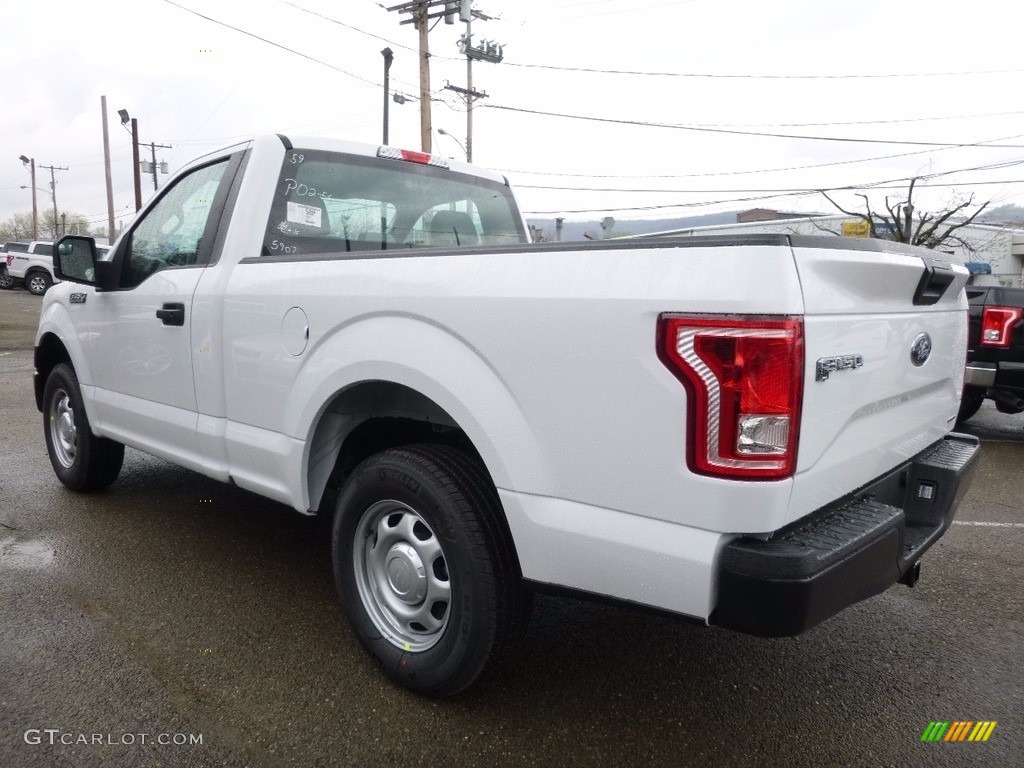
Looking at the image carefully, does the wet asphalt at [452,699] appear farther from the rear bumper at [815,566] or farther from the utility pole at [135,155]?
the utility pole at [135,155]

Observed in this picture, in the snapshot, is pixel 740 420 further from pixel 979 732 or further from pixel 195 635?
pixel 195 635

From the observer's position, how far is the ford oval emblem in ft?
7.45

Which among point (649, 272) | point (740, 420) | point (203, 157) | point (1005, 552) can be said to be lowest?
point (1005, 552)

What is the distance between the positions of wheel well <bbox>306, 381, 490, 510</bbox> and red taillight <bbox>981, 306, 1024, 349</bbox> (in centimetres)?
520

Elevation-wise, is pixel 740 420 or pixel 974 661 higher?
pixel 740 420

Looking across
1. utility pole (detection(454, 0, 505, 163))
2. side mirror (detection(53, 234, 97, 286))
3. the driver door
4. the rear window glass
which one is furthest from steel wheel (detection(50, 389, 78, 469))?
utility pole (detection(454, 0, 505, 163))

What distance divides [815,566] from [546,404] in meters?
0.75

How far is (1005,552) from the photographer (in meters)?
3.91

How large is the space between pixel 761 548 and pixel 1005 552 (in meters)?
3.02

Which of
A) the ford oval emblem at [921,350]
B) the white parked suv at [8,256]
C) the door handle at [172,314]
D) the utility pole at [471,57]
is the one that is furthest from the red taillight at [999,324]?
the white parked suv at [8,256]

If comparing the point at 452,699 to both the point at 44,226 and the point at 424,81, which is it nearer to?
the point at 424,81

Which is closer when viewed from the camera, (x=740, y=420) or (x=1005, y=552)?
(x=740, y=420)

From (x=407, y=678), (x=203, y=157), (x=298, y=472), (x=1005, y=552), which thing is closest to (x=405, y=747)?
(x=407, y=678)

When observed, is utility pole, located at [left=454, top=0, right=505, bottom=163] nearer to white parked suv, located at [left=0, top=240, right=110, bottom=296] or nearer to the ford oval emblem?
white parked suv, located at [left=0, top=240, right=110, bottom=296]
